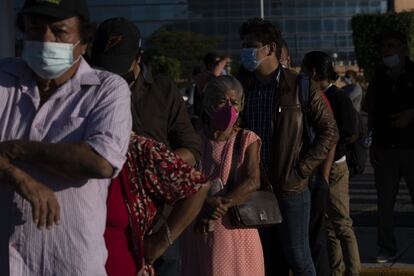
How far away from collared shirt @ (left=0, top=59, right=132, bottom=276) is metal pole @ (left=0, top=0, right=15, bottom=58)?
16.6 ft

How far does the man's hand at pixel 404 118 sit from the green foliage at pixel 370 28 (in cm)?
2660

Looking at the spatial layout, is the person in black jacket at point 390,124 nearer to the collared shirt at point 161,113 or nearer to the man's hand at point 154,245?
the collared shirt at point 161,113

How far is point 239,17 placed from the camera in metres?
58.6

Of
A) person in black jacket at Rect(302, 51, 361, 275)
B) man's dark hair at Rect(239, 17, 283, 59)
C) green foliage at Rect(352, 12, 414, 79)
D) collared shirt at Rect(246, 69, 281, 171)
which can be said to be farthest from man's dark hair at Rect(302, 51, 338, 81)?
green foliage at Rect(352, 12, 414, 79)

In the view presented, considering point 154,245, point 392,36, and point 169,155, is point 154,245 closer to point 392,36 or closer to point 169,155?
point 169,155

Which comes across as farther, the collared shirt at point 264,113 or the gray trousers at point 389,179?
the gray trousers at point 389,179

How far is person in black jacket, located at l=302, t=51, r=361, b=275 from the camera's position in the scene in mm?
7285

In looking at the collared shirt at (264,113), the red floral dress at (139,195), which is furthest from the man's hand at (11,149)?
the collared shirt at (264,113)

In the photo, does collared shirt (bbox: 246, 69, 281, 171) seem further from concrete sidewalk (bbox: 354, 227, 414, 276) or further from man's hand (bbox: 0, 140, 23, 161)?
man's hand (bbox: 0, 140, 23, 161)

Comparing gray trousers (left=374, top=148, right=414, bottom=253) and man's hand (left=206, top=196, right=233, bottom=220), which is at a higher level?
man's hand (left=206, top=196, right=233, bottom=220)

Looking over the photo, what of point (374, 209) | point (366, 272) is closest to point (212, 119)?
point (366, 272)

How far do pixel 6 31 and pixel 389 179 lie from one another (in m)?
3.33

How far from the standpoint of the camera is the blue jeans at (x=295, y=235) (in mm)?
5746

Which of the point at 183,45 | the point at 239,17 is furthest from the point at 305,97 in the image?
the point at 239,17
